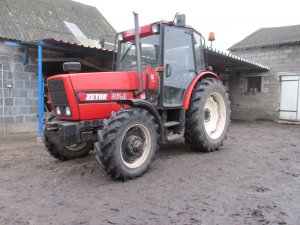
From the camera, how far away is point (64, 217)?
2.92 meters

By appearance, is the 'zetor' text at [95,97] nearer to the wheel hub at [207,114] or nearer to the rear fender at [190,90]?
the rear fender at [190,90]

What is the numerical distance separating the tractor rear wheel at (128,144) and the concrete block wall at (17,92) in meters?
5.79

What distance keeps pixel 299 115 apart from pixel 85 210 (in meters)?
11.0

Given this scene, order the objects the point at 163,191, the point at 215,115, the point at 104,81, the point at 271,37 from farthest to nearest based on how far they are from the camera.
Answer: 1. the point at 271,37
2. the point at 215,115
3. the point at 104,81
4. the point at 163,191

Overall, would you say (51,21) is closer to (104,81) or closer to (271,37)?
(104,81)

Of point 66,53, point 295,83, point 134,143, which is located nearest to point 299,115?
point 295,83

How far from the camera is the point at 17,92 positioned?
8656 mm

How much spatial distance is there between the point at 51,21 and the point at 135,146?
365 inches

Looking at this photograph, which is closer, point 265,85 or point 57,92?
point 57,92

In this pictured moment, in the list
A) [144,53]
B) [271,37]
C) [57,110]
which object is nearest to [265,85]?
[271,37]

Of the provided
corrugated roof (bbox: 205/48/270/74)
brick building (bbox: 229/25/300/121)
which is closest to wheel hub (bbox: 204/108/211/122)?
corrugated roof (bbox: 205/48/270/74)

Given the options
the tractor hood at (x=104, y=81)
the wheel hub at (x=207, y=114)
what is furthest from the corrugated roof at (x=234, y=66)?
the tractor hood at (x=104, y=81)

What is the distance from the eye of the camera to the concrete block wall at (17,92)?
838 centimetres

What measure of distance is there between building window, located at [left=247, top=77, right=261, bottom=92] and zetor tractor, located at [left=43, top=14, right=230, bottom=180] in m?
7.91
